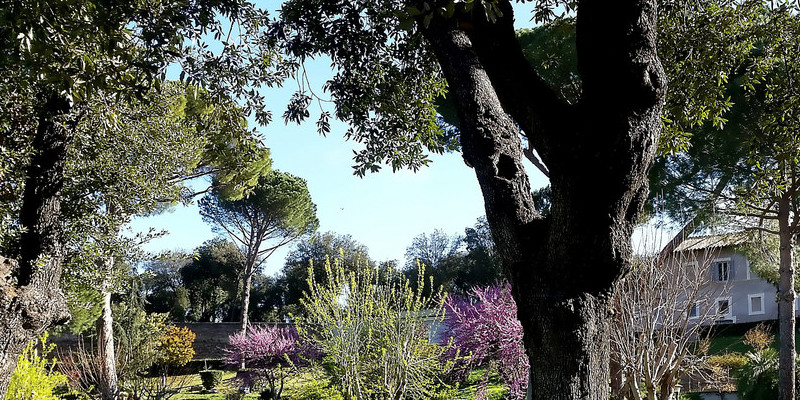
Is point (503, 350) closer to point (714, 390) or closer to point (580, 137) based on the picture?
point (714, 390)

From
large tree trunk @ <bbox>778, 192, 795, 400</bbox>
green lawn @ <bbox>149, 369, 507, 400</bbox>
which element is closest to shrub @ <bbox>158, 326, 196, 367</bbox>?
green lawn @ <bbox>149, 369, 507, 400</bbox>

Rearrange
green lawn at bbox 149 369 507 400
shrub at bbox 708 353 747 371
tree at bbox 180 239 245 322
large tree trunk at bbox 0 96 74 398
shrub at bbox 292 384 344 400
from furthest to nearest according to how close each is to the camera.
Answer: tree at bbox 180 239 245 322 < shrub at bbox 708 353 747 371 < green lawn at bbox 149 369 507 400 < shrub at bbox 292 384 344 400 < large tree trunk at bbox 0 96 74 398

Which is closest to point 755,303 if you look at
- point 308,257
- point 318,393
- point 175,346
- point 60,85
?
point 308,257

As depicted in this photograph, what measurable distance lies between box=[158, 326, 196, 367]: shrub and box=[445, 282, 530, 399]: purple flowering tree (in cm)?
1345

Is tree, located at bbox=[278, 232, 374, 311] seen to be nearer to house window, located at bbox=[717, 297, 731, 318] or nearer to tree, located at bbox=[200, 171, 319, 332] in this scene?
tree, located at bbox=[200, 171, 319, 332]

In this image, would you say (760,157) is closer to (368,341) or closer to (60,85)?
(60,85)

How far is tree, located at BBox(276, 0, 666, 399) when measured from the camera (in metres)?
2.15

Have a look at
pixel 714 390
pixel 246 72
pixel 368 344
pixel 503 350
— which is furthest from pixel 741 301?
pixel 246 72

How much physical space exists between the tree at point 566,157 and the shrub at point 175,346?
19.5 m

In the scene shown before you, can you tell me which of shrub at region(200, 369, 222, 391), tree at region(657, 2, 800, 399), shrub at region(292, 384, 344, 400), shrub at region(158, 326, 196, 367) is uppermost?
tree at region(657, 2, 800, 399)

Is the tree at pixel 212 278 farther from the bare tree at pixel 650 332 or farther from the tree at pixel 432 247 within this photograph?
the bare tree at pixel 650 332

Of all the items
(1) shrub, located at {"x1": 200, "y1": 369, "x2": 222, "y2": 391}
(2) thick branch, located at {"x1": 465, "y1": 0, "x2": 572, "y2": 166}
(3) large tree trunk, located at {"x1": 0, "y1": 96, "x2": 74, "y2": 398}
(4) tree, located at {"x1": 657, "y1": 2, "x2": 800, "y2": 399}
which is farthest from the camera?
(1) shrub, located at {"x1": 200, "y1": 369, "x2": 222, "y2": 391}

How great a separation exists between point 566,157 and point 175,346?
20.9m

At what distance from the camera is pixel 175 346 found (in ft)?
68.4
